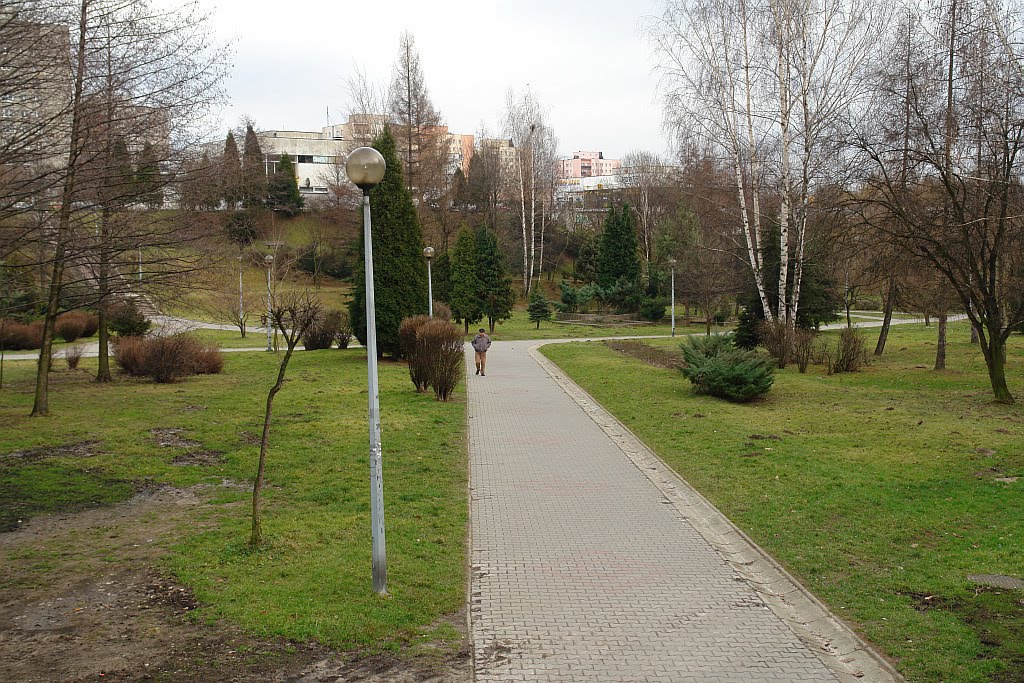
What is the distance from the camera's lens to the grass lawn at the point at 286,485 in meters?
6.34

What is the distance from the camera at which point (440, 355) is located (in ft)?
59.6

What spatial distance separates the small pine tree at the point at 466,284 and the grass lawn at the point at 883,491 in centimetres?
1958

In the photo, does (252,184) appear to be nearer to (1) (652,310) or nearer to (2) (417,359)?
(2) (417,359)

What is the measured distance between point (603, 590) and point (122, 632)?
3817mm

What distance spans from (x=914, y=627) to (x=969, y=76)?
43.9 ft

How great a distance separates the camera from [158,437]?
13141 millimetres

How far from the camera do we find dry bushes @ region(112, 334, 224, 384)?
20.2 m

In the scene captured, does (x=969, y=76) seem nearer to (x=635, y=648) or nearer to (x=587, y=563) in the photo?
(x=587, y=563)

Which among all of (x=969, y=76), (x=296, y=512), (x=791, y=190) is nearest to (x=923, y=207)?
(x=969, y=76)

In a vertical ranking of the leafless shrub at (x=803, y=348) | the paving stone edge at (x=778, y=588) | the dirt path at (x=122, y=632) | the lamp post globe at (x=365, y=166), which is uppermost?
the lamp post globe at (x=365, y=166)

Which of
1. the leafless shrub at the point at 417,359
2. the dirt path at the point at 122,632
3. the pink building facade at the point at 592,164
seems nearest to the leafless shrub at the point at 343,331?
the leafless shrub at the point at 417,359

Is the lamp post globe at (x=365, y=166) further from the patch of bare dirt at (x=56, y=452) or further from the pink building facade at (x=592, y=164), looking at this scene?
the pink building facade at (x=592, y=164)

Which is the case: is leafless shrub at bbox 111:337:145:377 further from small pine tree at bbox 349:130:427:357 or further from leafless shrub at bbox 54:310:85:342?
leafless shrub at bbox 54:310:85:342

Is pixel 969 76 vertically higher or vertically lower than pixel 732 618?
higher
